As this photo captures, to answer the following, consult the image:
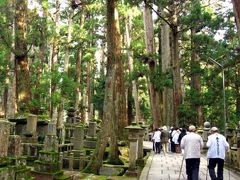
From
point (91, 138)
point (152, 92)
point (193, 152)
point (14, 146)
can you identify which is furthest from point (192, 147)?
point (152, 92)

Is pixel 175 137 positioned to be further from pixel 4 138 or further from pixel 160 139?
pixel 4 138

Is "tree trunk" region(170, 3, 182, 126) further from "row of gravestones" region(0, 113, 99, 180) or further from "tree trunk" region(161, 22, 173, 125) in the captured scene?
"row of gravestones" region(0, 113, 99, 180)

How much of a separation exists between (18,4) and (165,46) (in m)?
12.6

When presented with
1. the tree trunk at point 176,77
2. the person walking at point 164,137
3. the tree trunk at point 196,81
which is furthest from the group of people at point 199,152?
the tree trunk at point 196,81

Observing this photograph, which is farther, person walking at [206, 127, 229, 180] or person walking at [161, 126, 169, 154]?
person walking at [161, 126, 169, 154]

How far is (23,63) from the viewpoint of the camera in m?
21.1

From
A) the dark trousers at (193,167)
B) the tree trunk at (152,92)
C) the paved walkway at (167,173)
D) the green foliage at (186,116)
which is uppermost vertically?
the tree trunk at (152,92)

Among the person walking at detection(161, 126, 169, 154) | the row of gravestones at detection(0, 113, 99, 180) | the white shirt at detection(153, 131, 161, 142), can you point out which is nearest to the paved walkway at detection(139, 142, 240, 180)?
the row of gravestones at detection(0, 113, 99, 180)

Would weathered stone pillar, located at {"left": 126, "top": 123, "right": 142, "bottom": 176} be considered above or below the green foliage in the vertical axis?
below

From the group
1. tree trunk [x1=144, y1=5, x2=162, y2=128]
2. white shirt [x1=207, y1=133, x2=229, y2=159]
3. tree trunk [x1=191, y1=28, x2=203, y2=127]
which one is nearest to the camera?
white shirt [x1=207, y1=133, x2=229, y2=159]

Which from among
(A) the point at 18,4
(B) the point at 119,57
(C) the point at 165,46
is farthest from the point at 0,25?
(C) the point at 165,46

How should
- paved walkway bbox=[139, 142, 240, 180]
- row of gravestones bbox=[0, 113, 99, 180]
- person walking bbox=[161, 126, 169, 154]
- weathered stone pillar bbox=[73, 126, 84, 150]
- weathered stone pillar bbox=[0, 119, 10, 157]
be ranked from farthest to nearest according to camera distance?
person walking bbox=[161, 126, 169, 154] → weathered stone pillar bbox=[73, 126, 84, 150] → paved walkway bbox=[139, 142, 240, 180] → row of gravestones bbox=[0, 113, 99, 180] → weathered stone pillar bbox=[0, 119, 10, 157]

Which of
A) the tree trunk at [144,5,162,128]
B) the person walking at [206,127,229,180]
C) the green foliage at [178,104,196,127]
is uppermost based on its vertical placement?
the tree trunk at [144,5,162,128]

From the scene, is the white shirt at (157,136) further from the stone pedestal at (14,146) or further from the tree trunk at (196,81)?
the stone pedestal at (14,146)
